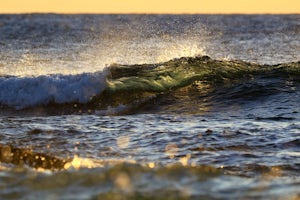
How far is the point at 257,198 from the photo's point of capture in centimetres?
408

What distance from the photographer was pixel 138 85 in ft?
43.3

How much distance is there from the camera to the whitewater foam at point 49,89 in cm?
1230

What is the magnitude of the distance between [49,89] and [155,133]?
5275mm

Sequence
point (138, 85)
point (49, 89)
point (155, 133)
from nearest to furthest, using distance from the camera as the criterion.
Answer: point (155, 133) < point (49, 89) < point (138, 85)

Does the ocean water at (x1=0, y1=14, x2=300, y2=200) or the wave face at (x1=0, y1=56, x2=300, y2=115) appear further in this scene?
the wave face at (x1=0, y1=56, x2=300, y2=115)

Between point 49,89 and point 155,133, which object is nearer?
point 155,133

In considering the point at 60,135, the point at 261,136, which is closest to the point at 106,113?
the point at 60,135

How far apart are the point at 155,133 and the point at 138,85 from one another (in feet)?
16.7

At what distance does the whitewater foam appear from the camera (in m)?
12.3

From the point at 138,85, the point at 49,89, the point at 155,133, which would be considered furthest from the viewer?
the point at 138,85

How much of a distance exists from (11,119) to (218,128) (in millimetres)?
3384

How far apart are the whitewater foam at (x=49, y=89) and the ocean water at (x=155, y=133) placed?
0.08 ft

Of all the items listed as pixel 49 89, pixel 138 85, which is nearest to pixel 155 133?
pixel 138 85

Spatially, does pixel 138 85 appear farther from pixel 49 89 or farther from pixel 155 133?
pixel 155 133
